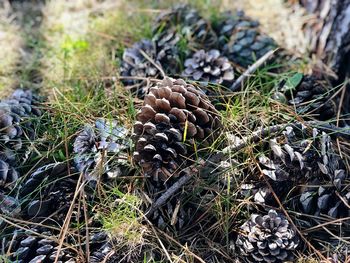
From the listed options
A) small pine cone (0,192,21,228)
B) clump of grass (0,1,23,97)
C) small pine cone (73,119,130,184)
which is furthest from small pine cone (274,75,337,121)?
clump of grass (0,1,23,97)

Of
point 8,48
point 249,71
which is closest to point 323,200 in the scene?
point 249,71

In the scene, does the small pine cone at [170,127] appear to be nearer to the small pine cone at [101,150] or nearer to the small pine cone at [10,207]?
the small pine cone at [101,150]

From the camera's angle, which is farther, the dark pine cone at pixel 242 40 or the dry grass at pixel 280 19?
the dry grass at pixel 280 19

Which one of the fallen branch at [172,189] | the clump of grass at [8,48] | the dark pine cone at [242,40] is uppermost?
the dark pine cone at [242,40]

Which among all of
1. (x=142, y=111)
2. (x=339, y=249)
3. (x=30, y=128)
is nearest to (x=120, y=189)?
(x=142, y=111)

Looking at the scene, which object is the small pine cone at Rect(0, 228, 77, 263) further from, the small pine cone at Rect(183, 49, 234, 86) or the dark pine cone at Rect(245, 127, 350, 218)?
the small pine cone at Rect(183, 49, 234, 86)

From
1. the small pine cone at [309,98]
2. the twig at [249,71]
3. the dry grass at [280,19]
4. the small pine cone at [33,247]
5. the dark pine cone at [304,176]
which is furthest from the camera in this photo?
the dry grass at [280,19]

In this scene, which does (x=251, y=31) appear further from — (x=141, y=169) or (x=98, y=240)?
(x=98, y=240)

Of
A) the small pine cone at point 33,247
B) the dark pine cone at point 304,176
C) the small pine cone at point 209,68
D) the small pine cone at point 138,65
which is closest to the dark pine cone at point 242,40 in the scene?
the small pine cone at point 209,68
